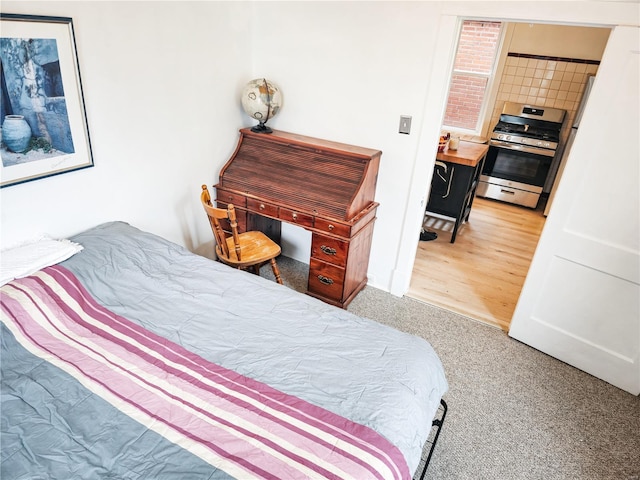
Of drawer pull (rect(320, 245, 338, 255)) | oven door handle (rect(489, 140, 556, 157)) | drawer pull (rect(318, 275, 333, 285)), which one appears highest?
oven door handle (rect(489, 140, 556, 157))

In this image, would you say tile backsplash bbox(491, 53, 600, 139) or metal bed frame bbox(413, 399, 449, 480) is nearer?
metal bed frame bbox(413, 399, 449, 480)

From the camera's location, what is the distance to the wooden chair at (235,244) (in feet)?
7.52

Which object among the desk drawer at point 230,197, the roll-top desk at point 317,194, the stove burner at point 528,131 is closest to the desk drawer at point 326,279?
the roll-top desk at point 317,194

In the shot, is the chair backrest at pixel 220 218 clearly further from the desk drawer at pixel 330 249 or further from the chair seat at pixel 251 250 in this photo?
the desk drawer at pixel 330 249

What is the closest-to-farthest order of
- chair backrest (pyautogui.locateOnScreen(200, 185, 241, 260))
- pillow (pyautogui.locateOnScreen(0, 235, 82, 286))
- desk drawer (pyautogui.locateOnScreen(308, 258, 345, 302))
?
pillow (pyautogui.locateOnScreen(0, 235, 82, 286)), chair backrest (pyautogui.locateOnScreen(200, 185, 241, 260)), desk drawer (pyautogui.locateOnScreen(308, 258, 345, 302))

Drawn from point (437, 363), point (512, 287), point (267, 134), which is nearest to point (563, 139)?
point (512, 287)

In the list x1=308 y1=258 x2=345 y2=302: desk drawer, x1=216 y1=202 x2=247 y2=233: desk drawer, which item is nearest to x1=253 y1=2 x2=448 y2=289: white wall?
x1=308 y1=258 x2=345 y2=302: desk drawer

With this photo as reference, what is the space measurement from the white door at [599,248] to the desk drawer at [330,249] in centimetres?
116

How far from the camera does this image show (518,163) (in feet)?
15.8

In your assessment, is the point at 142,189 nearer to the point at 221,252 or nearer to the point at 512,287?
the point at 221,252

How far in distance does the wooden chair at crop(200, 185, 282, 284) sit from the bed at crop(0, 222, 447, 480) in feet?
1.55

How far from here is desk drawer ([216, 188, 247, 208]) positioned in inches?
111

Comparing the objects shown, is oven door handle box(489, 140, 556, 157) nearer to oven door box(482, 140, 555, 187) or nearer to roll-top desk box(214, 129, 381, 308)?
oven door box(482, 140, 555, 187)

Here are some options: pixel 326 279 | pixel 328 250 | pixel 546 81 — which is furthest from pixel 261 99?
pixel 546 81
